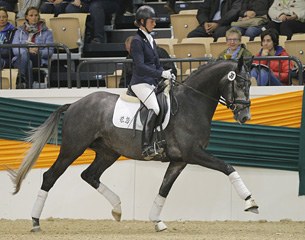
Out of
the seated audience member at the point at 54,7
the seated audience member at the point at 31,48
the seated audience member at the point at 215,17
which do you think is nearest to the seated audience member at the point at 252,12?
the seated audience member at the point at 215,17

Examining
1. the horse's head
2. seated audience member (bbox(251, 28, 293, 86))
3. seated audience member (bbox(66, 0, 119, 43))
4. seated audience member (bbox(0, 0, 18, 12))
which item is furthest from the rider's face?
seated audience member (bbox(0, 0, 18, 12))

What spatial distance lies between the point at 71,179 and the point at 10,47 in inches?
79.0

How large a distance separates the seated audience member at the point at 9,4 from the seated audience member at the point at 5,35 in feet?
6.86

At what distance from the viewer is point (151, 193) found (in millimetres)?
16031

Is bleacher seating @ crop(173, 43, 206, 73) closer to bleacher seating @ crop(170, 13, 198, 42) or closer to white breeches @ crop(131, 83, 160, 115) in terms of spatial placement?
bleacher seating @ crop(170, 13, 198, 42)

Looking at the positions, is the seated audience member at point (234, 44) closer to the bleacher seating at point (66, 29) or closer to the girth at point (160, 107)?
the girth at point (160, 107)

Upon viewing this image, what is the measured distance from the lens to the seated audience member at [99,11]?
18984mm

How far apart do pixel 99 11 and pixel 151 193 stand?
4.11m

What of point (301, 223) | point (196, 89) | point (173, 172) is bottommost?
point (301, 223)

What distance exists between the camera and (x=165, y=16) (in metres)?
19.8

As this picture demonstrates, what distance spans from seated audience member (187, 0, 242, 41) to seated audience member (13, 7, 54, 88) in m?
2.30

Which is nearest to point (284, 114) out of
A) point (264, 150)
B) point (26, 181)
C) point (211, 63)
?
point (264, 150)

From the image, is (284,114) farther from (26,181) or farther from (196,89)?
(26,181)

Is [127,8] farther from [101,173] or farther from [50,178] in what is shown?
[50,178]
